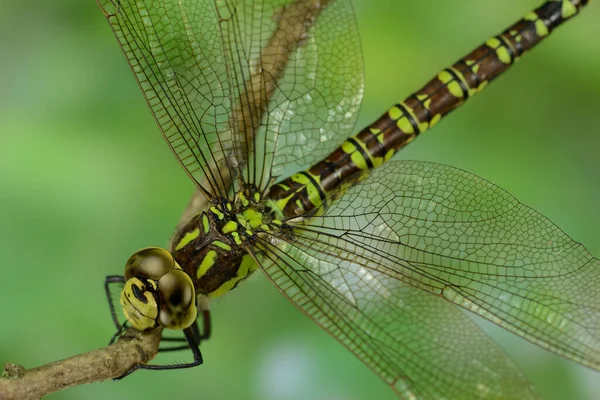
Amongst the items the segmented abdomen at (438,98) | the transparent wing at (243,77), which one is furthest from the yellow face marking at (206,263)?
the segmented abdomen at (438,98)

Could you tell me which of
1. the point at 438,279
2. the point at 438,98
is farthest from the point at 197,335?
the point at 438,98

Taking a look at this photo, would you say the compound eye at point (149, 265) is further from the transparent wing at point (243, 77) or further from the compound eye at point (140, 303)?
the transparent wing at point (243, 77)

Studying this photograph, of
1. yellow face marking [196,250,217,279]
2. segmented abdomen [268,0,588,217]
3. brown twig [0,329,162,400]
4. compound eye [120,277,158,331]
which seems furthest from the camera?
segmented abdomen [268,0,588,217]

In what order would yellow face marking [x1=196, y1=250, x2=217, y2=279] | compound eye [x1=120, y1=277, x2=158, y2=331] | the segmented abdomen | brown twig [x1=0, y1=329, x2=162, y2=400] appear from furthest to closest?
the segmented abdomen
yellow face marking [x1=196, y1=250, x2=217, y2=279]
compound eye [x1=120, y1=277, x2=158, y2=331]
brown twig [x1=0, y1=329, x2=162, y2=400]

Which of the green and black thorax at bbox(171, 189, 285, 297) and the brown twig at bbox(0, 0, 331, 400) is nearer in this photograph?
the brown twig at bbox(0, 0, 331, 400)

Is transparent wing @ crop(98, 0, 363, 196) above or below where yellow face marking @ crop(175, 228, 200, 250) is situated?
above

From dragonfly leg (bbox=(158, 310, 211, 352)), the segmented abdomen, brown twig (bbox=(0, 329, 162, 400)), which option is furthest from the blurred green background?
brown twig (bbox=(0, 329, 162, 400))

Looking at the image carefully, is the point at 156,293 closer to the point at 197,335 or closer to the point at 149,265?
the point at 149,265

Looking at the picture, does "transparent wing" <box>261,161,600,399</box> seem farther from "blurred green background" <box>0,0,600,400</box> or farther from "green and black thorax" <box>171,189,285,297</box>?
"blurred green background" <box>0,0,600,400</box>
